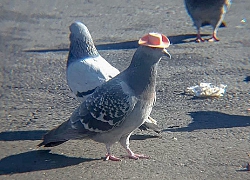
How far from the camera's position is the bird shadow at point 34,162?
5723 millimetres

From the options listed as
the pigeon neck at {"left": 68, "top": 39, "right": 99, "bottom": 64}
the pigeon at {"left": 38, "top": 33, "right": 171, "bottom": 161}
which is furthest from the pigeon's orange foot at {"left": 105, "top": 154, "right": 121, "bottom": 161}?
the pigeon neck at {"left": 68, "top": 39, "right": 99, "bottom": 64}

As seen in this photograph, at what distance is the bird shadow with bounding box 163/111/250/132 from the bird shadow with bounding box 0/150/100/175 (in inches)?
55.6

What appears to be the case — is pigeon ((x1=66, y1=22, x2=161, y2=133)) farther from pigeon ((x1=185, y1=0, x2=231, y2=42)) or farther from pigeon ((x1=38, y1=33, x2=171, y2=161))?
pigeon ((x1=185, y1=0, x2=231, y2=42))

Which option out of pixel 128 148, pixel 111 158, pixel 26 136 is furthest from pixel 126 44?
pixel 111 158

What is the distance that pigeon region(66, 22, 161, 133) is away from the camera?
649 centimetres

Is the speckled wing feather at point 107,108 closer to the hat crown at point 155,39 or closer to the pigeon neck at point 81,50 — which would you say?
the hat crown at point 155,39

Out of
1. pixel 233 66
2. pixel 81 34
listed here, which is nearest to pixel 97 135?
pixel 81 34

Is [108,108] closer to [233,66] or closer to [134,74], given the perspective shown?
[134,74]

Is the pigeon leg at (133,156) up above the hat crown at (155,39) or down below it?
below

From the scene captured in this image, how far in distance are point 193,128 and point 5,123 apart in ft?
7.69

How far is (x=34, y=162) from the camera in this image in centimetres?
587

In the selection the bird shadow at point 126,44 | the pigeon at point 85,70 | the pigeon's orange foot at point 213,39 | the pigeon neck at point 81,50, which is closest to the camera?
the pigeon at point 85,70

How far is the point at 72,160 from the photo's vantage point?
19.4 ft

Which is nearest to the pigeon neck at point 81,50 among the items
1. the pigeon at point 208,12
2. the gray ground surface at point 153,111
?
the gray ground surface at point 153,111
